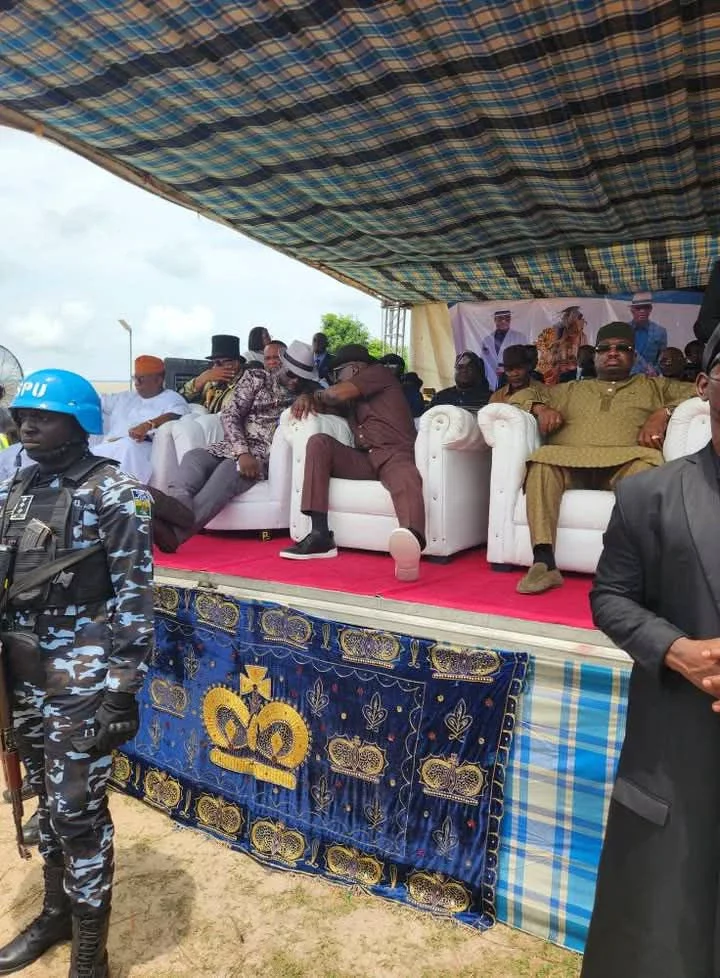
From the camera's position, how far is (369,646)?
260cm

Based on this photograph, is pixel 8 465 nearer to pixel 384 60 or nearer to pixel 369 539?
pixel 369 539

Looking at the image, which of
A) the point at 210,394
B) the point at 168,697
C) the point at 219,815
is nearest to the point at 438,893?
the point at 219,815

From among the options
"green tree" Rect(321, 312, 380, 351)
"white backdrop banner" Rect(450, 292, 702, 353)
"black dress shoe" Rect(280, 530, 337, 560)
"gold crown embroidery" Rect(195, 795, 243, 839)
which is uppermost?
"green tree" Rect(321, 312, 380, 351)

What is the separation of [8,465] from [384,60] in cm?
382

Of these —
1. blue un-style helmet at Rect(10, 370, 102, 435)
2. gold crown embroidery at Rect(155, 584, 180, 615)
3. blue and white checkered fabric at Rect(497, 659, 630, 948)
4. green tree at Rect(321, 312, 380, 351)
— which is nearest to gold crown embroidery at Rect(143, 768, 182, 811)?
gold crown embroidery at Rect(155, 584, 180, 615)

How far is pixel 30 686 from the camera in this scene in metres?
2.07

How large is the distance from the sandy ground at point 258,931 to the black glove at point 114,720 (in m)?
0.86

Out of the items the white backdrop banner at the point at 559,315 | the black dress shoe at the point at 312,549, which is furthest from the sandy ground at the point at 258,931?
the white backdrop banner at the point at 559,315

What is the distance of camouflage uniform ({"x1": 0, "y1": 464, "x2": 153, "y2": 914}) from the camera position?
1.99 m

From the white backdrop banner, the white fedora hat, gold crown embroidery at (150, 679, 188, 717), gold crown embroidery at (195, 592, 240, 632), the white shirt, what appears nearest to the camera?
gold crown embroidery at (195, 592, 240, 632)

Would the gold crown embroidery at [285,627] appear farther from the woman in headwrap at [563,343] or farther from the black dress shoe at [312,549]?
the woman in headwrap at [563,343]

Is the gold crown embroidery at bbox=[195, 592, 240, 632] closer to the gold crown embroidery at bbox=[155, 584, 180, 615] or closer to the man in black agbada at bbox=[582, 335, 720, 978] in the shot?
the gold crown embroidery at bbox=[155, 584, 180, 615]

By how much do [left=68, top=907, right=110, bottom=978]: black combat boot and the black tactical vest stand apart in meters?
0.97

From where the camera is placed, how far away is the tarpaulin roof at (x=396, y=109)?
3.32 meters
